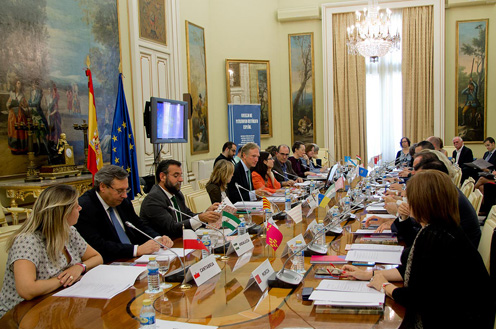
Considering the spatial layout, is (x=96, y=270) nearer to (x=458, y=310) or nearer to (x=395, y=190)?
(x=458, y=310)

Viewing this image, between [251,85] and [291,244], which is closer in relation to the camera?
[291,244]

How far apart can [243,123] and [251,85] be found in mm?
1501

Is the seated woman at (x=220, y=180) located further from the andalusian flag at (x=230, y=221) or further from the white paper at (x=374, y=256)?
the white paper at (x=374, y=256)

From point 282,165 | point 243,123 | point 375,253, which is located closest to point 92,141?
point 282,165

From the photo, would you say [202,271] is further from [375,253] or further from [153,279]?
[375,253]

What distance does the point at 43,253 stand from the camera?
2229 mm

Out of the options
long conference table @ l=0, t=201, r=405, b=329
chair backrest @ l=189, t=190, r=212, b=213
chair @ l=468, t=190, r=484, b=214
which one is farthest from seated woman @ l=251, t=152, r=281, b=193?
long conference table @ l=0, t=201, r=405, b=329

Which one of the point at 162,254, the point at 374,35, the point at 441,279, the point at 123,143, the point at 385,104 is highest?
the point at 374,35

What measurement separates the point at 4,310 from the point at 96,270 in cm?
46

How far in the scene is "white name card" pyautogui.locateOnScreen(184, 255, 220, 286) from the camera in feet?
7.09

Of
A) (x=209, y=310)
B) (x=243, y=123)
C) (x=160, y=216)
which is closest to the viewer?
(x=209, y=310)

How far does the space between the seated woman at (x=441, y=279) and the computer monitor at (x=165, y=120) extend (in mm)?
4537

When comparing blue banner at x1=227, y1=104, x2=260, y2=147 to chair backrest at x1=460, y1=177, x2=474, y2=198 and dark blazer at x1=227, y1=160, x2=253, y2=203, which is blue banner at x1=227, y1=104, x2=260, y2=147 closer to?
dark blazer at x1=227, y1=160, x2=253, y2=203

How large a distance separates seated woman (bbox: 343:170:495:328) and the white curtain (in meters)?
9.59
